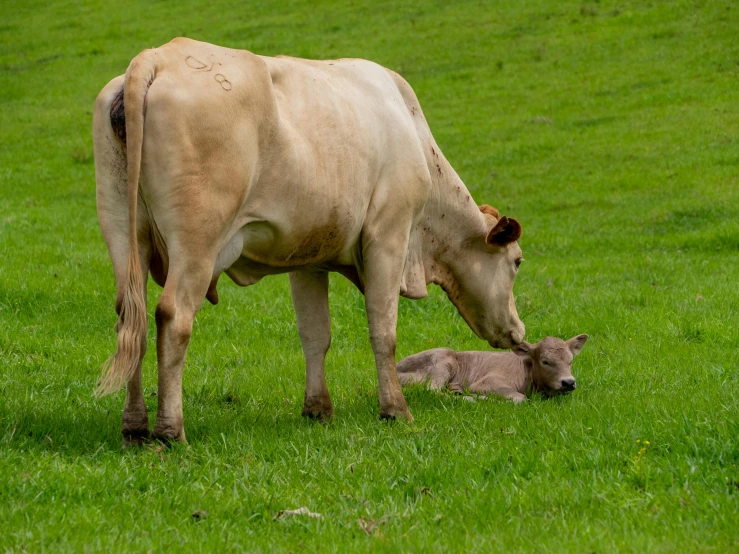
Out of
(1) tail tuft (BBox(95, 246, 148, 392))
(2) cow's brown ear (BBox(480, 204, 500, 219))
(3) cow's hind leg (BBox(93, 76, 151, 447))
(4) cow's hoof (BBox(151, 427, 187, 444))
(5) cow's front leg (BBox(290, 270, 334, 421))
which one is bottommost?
(5) cow's front leg (BBox(290, 270, 334, 421))

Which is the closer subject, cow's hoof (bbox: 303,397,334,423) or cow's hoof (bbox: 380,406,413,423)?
cow's hoof (bbox: 380,406,413,423)

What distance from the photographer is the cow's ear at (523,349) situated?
927 cm

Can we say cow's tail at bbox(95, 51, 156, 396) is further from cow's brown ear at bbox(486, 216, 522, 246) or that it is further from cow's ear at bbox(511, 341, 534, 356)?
cow's ear at bbox(511, 341, 534, 356)

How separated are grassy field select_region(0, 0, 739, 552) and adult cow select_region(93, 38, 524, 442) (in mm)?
667

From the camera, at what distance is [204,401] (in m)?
7.90

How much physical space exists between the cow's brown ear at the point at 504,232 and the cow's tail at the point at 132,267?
3413 mm

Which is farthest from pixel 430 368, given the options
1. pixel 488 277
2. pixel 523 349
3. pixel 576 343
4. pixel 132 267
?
pixel 132 267

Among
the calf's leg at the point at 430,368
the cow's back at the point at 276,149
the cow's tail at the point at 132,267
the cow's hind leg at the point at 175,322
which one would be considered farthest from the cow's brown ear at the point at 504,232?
the cow's tail at the point at 132,267

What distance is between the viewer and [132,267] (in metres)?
5.93

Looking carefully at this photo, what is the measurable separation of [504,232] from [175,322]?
354cm

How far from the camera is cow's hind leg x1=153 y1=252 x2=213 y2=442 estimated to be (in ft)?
19.2

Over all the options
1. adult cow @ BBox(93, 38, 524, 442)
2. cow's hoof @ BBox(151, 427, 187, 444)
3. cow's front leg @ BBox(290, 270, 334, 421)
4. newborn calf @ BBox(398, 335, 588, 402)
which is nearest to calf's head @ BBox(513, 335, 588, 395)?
newborn calf @ BBox(398, 335, 588, 402)

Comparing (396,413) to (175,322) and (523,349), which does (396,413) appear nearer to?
(175,322)

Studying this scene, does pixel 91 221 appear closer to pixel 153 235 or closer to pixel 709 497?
pixel 153 235
